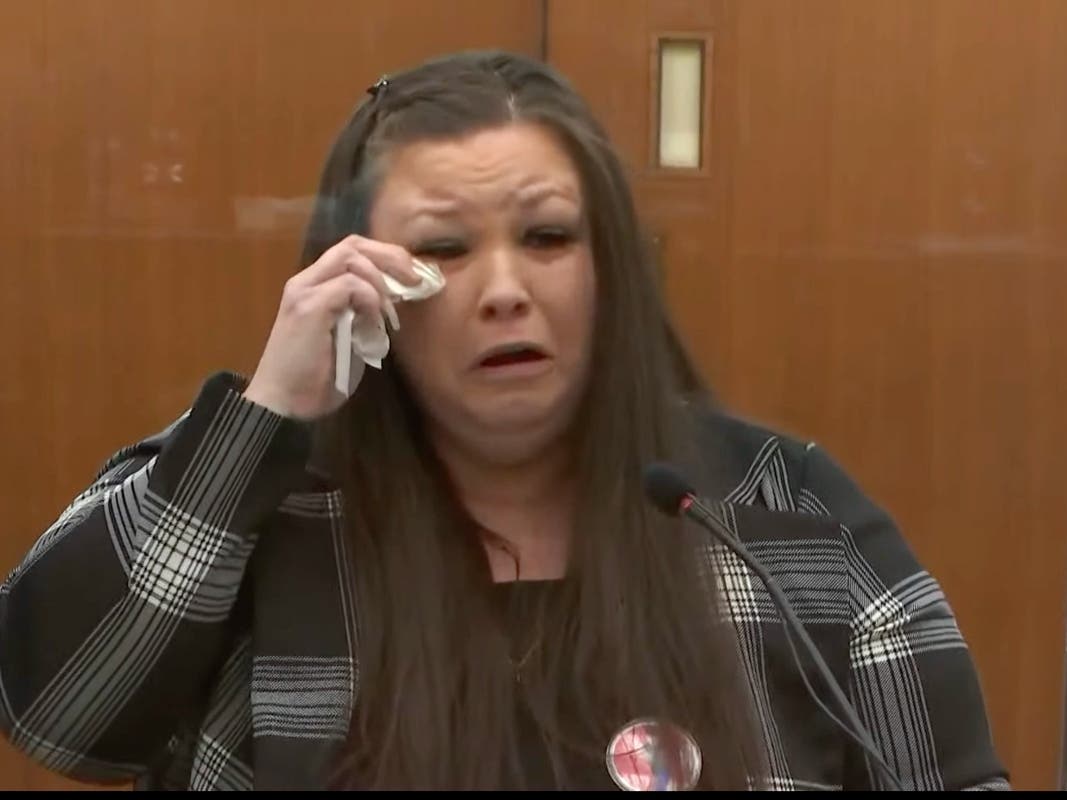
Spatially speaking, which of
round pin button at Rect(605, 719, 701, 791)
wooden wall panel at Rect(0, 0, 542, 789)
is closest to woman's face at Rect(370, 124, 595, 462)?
round pin button at Rect(605, 719, 701, 791)

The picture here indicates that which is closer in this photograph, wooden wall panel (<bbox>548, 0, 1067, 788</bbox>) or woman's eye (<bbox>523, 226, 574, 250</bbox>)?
woman's eye (<bbox>523, 226, 574, 250</bbox>)

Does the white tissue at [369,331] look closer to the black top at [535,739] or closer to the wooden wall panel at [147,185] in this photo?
Result: the black top at [535,739]

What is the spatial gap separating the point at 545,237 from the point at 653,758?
398 mm

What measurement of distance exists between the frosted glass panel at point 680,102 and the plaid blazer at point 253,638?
34.5 inches

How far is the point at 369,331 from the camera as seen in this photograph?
0.97 metres

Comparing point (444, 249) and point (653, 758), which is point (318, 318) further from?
point (653, 758)

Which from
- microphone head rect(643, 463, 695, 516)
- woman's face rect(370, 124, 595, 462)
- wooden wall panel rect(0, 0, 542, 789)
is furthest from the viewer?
wooden wall panel rect(0, 0, 542, 789)

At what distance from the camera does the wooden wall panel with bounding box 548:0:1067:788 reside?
1.78m

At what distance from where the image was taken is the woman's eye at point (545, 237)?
1.00m

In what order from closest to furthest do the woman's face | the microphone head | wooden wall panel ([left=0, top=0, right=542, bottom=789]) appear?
the microphone head
the woman's face
wooden wall panel ([left=0, top=0, right=542, bottom=789])

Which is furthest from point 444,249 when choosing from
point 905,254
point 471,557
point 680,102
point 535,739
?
point 905,254

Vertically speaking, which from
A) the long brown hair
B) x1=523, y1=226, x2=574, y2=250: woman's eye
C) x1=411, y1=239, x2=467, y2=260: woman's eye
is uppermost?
x1=523, y1=226, x2=574, y2=250: woman's eye

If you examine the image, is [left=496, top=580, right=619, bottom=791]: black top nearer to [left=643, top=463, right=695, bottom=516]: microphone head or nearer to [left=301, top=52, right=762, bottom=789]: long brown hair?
[left=301, top=52, right=762, bottom=789]: long brown hair

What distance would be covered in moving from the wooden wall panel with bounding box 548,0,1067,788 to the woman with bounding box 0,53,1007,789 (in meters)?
0.74
